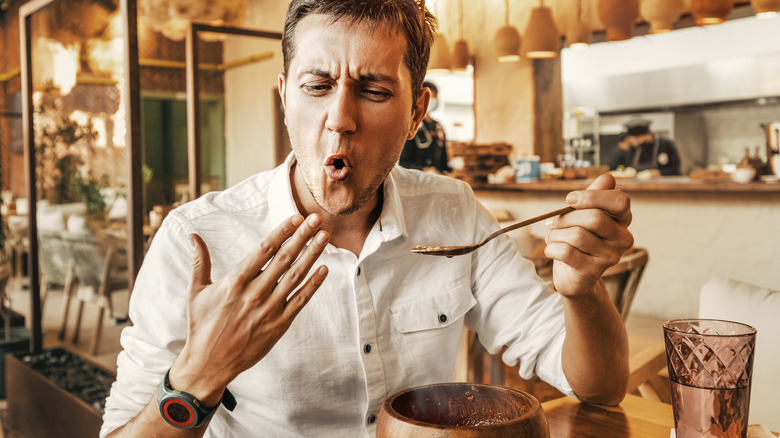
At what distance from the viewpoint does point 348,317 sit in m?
1.21

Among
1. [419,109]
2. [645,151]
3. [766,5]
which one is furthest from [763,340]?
[645,151]

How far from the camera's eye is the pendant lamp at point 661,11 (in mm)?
4151

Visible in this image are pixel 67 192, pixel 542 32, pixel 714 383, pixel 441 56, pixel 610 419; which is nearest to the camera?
pixel 714 383

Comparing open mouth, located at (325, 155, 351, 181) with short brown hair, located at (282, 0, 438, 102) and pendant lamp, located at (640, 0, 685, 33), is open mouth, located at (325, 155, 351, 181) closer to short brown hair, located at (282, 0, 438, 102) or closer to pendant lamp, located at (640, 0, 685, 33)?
short brown hair, located at (282, 0, 438, 102)

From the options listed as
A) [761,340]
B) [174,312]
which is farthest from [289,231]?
[761,340]

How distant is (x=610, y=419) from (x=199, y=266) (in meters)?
0.68

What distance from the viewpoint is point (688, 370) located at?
84cm

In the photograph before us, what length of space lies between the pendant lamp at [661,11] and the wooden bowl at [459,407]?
13.1ft

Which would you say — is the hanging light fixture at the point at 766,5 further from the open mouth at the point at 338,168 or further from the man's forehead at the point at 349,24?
the open mouth at the point at 338,168

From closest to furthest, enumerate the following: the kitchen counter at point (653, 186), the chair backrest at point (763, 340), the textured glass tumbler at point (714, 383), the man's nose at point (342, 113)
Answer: the textured glass tumbler at point (714, 383) → the man's nose at point (342, 113) → the chair backrest at point (763, 340) → the kitchen counter at point (653, 186)

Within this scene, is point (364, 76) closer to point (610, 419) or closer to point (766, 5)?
point (610, 419)

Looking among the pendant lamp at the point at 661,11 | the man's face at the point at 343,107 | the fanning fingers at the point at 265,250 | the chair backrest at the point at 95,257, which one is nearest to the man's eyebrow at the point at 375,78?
the man's face at the point at 343,107

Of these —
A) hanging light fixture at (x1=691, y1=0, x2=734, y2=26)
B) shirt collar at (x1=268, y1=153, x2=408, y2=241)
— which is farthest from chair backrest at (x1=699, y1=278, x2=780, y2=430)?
hanging light fixture at (x1=691, y1=0, x2=734, y2=26)

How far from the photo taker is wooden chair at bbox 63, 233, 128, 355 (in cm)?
454
